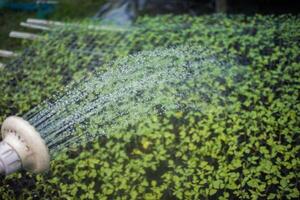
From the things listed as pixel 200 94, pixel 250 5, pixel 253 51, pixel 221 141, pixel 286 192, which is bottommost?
pixel 286 192

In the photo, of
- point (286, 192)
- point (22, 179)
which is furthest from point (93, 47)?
point (286, 192)

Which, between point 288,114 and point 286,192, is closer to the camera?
point 286,192

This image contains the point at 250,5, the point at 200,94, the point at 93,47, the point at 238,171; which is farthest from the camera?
the point at 250,5

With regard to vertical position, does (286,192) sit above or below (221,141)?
below

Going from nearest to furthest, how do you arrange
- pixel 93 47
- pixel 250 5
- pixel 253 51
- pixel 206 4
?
pixel 253 51, pixel 93 47, pixel 250 5, pixel 206 4

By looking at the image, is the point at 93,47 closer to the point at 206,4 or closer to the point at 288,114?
the point at 206,4

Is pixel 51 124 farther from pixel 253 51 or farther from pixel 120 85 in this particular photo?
pixel 253 51
